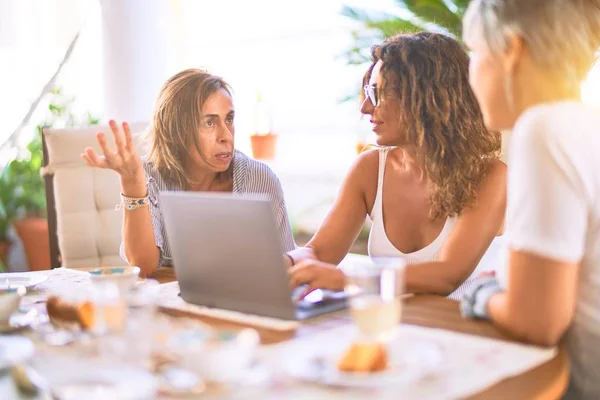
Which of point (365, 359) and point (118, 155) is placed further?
point (118, 155)

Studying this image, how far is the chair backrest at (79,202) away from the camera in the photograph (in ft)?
9.39

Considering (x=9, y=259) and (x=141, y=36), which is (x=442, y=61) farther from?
(x=9, y=259)

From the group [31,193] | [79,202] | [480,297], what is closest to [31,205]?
[31,193]

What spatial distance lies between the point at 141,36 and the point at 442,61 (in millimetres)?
2269

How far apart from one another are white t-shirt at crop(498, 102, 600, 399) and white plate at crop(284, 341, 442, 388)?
244 millimetres

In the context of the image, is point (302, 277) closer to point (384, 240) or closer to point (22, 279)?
point (384, 240)

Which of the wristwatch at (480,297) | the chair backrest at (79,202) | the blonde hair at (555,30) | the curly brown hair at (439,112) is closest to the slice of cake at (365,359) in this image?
the wristwatch at (480,297)

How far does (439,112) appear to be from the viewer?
215 cm

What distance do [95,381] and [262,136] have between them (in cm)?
362

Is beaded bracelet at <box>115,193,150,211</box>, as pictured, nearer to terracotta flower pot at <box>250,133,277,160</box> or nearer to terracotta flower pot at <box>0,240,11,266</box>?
terracotta flower pot at <box>250,133,277,160</box>

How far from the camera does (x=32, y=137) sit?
184 inches

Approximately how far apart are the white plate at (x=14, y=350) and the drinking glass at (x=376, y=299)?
0.51 m

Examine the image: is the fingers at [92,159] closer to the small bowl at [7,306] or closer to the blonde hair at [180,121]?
the blonde hair at [180,121]

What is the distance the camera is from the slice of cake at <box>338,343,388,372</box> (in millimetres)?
1143
